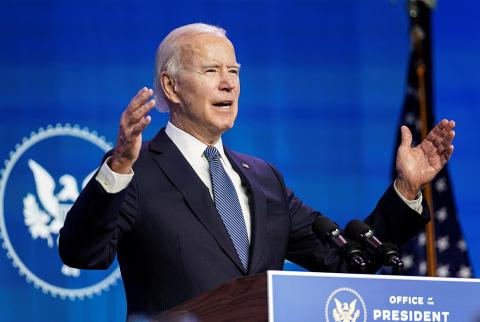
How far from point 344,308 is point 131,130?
2.22 ft

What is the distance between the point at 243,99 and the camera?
4418mm

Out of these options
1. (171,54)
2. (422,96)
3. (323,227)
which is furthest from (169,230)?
(422,96)

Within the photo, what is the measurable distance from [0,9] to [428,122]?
2.08 meters

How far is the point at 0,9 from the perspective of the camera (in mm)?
4109

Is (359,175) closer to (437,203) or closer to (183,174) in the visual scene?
(437,203)

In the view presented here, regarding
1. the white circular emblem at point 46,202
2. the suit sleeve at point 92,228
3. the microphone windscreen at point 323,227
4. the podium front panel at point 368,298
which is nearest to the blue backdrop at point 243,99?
the white circular emblem at point 46,202

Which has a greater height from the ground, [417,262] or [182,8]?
[182,8]

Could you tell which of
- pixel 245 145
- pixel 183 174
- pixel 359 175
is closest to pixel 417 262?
pixel 359 175

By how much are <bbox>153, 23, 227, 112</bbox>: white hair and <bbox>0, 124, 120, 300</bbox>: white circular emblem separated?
3.04ft

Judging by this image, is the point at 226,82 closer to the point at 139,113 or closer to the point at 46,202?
the point at 139,113

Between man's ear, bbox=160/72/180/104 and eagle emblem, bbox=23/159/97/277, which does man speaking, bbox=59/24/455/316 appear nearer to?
man's ear, bbox=160/72/180/104

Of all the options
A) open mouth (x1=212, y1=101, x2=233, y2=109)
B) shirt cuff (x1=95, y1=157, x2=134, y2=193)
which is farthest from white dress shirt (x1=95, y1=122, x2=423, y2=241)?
shirt cuff (x1=95, y1=157, x2=134, y2=193)

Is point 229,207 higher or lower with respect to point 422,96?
lower

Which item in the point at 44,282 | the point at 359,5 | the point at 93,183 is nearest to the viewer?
the point at 93,183
